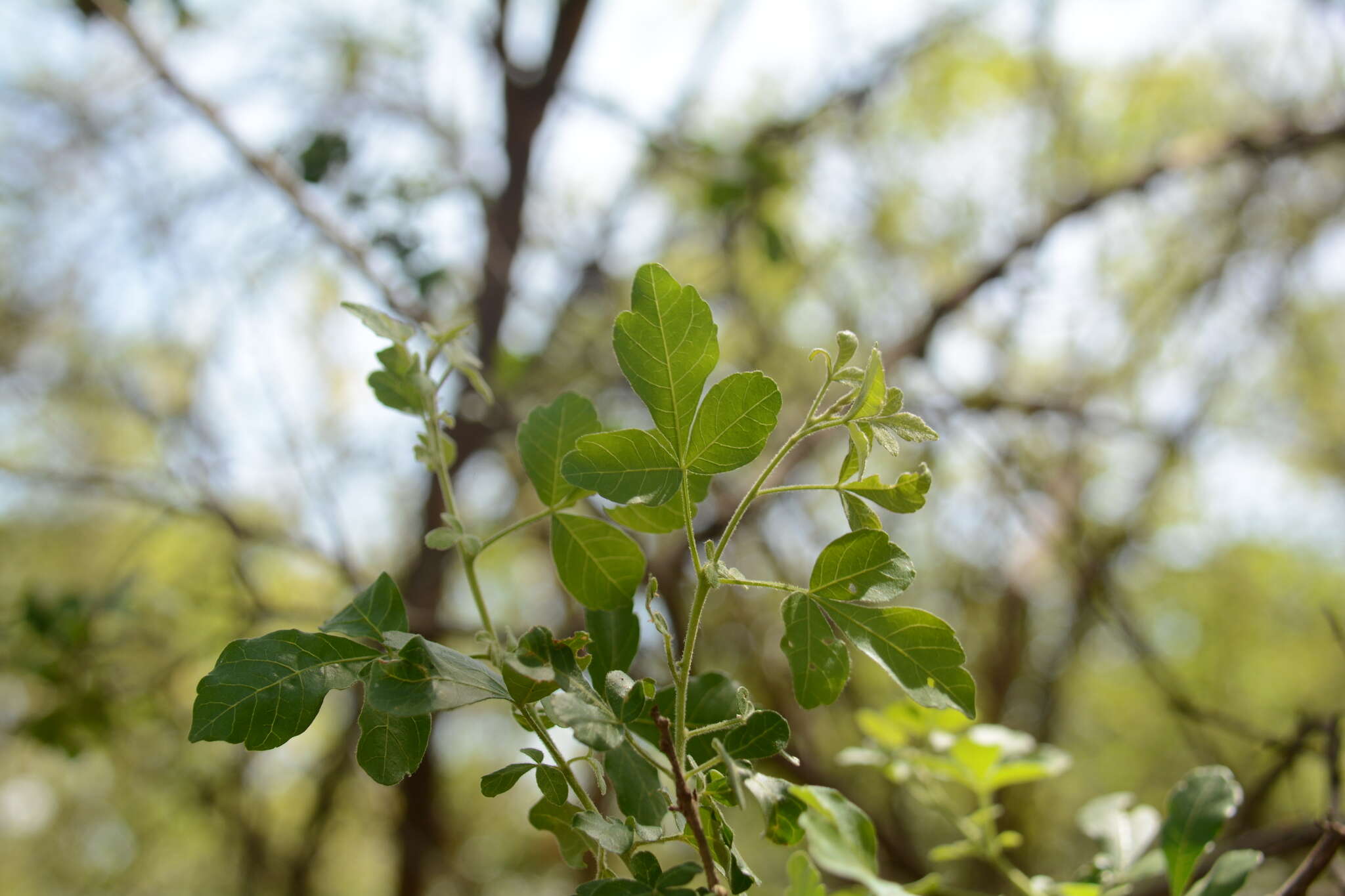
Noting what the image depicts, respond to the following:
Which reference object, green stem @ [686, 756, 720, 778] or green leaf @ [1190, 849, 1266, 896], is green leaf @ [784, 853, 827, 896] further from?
green leaf @ [1190, 849, 1266, 896]

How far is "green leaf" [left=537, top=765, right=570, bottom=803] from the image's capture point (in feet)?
1.52

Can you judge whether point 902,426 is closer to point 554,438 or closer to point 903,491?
point 903,491

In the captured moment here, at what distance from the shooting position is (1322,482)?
15.6 feet

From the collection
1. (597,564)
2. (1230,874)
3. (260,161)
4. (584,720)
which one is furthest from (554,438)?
(260,161)

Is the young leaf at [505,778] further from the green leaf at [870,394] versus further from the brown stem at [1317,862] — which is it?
the brown stem at [1317,862]

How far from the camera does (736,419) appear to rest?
0.44 metres

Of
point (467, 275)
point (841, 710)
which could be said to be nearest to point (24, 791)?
point (467, 275)

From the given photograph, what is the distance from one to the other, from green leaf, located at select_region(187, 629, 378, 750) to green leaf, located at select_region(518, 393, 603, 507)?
0.15 m

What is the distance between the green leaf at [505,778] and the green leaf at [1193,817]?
386 millimetres

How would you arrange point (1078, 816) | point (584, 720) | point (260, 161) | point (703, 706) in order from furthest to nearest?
point (260, 161), point (1078, 816), point (703, 706), point (584, 720)

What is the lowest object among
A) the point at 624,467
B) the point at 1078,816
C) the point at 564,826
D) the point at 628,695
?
the point at 1078,816

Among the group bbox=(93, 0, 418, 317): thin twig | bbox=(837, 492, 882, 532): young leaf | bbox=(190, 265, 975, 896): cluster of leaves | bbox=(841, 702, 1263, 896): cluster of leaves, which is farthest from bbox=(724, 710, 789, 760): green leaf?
bbox=(93, 0, 418, 317): thin twig

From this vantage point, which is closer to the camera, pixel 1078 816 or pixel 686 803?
pixel 686 803

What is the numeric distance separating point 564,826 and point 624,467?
0.68 feet
